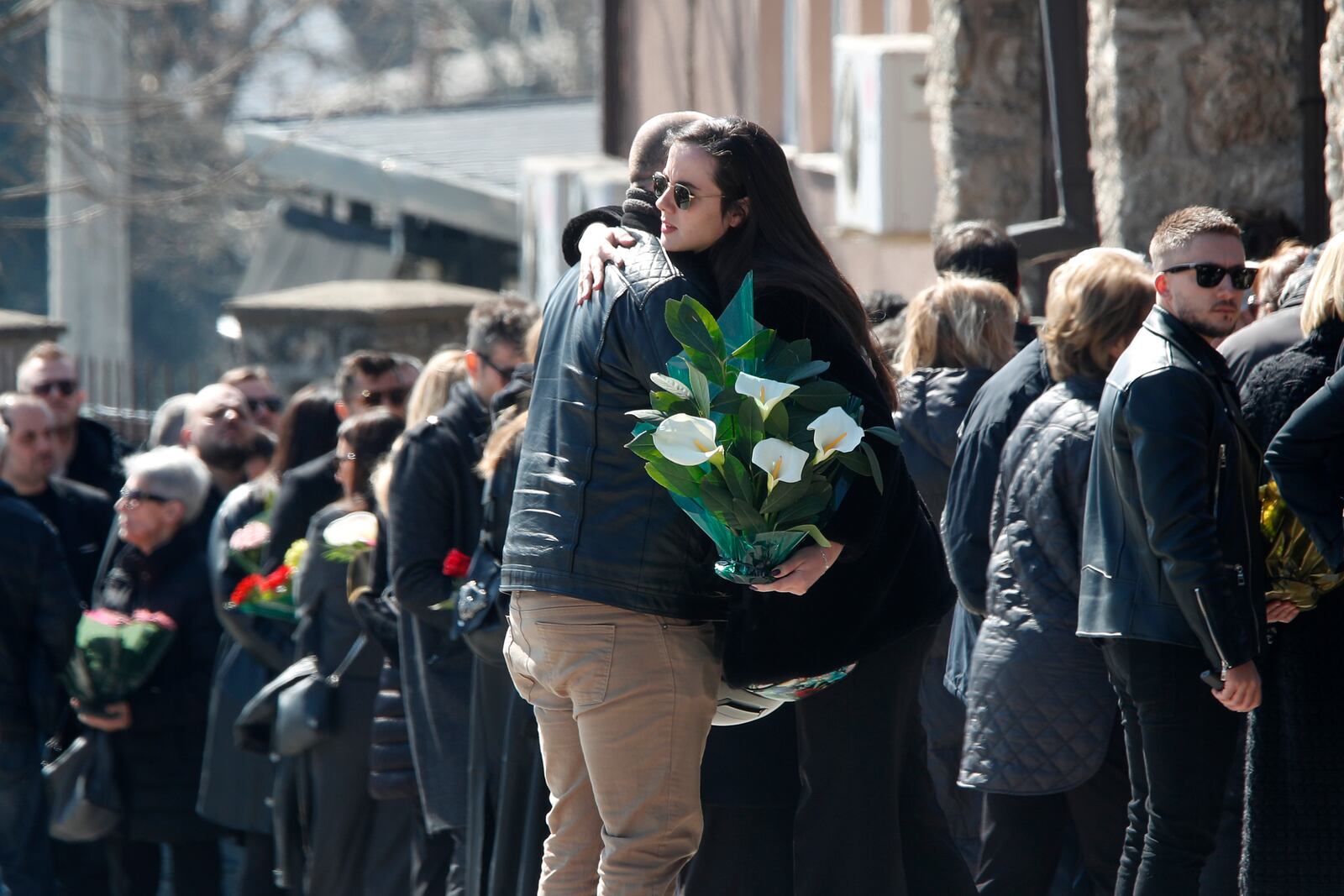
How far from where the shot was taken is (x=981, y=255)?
5953 millimetres

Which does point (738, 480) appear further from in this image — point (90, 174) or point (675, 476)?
point (90, 174)

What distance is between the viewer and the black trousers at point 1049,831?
15.8 ft

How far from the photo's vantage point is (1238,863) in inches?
194

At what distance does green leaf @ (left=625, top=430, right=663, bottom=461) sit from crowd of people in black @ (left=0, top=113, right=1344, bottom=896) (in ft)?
0.62

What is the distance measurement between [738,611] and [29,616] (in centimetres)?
361

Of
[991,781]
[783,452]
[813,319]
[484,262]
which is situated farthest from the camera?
[484,262]

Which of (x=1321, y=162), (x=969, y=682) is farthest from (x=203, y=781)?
(x=1321, y=162)

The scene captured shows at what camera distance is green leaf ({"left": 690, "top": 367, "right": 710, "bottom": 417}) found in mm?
3416

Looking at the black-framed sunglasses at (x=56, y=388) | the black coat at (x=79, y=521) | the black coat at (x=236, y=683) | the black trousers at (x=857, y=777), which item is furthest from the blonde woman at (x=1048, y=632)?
the black-framed sunglasses at (x=56, y=388)

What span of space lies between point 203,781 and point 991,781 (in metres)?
3.00

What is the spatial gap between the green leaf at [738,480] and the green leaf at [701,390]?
0.30 feet

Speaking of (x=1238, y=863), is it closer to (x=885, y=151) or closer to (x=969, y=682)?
(x=969, y=682)

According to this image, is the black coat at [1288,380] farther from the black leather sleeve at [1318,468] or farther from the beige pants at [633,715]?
the beige pants at [633,715]

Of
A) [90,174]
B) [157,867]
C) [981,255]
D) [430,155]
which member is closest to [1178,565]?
[981,255]
